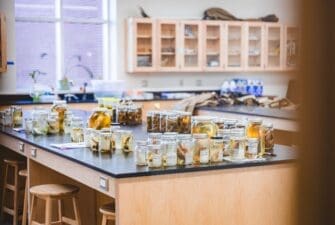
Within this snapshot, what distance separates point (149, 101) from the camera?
7.70 m

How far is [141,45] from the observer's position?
8.30 meters

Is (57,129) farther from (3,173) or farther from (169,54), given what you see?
(169,54)

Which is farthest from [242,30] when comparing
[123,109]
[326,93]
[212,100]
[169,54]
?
[326,93]

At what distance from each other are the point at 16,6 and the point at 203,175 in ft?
19.1

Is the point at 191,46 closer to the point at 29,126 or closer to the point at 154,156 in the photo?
the point at 29,126

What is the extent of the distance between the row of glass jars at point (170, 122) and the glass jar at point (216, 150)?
65 cm

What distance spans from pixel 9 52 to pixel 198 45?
2725 millimetres

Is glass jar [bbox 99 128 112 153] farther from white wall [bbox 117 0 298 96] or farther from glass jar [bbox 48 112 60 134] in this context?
white wall [bbox 117 0 298 96]

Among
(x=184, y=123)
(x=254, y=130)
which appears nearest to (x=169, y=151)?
(x=254, y=130)

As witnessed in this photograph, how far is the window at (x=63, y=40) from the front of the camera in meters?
7.97

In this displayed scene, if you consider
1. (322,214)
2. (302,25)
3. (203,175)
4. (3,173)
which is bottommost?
(3,173)

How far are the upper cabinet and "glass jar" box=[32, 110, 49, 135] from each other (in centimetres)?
412

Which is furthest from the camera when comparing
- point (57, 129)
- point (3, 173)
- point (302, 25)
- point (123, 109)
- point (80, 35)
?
point (80, 35)

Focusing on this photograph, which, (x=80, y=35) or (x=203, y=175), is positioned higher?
(x=80, y=35)
